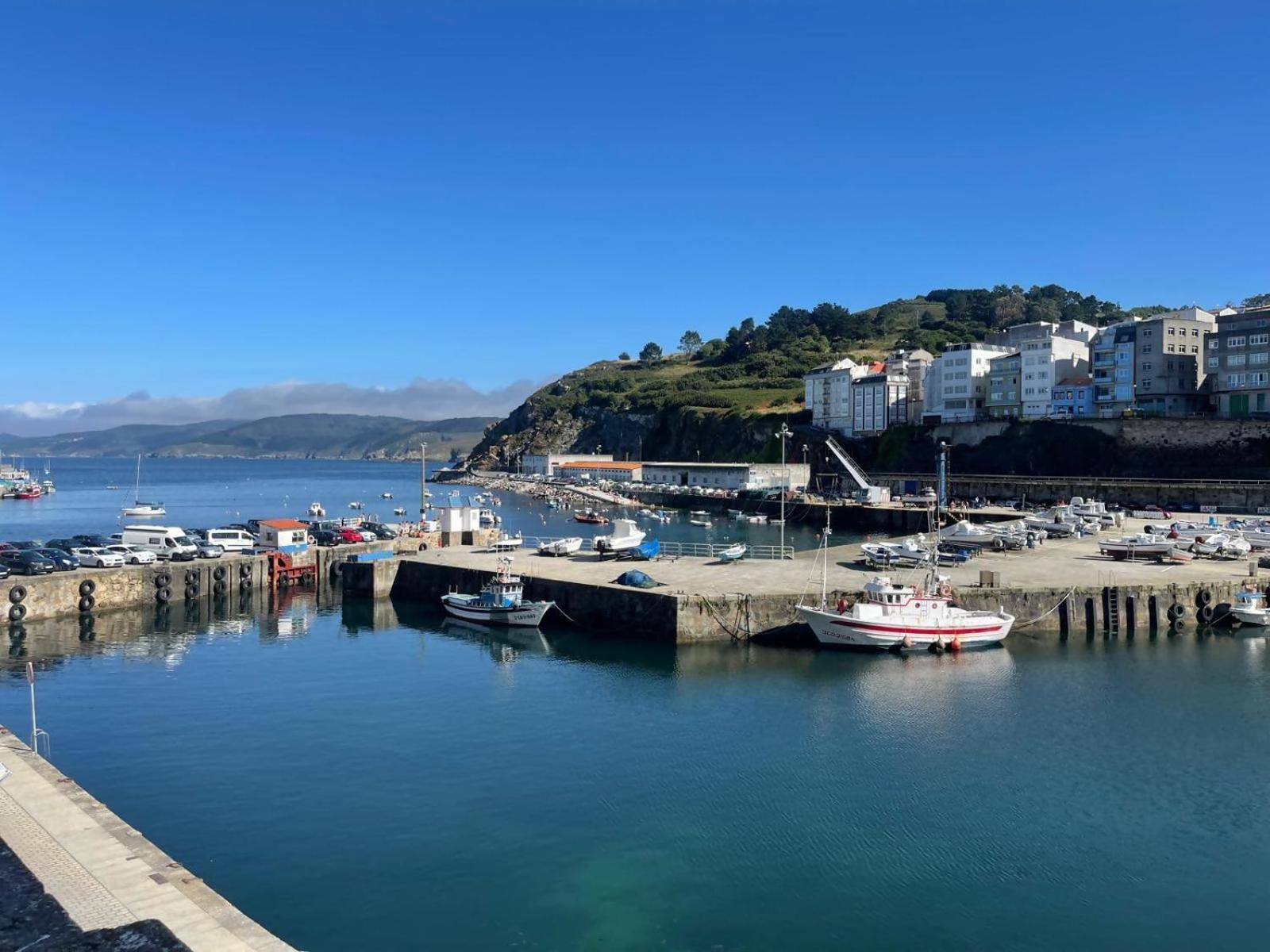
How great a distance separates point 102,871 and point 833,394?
396 ft

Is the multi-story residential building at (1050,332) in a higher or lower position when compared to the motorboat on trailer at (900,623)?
→ higher

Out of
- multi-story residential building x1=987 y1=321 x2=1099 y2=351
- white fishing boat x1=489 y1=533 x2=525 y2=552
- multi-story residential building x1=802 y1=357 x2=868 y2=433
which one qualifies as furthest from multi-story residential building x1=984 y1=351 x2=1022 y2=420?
white fishing boat x1=489 y1=533 x2=525 y2=552

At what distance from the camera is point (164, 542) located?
48.4 meters

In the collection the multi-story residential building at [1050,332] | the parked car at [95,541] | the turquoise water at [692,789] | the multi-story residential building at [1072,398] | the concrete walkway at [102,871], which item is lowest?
the turquoise water at [692,789]

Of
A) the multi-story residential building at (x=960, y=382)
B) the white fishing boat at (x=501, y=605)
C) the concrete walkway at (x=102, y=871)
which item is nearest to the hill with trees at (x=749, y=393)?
the multi-story residential building at (x=960, y=382)

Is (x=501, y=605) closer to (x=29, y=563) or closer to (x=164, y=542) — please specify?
(x=29, y=563)

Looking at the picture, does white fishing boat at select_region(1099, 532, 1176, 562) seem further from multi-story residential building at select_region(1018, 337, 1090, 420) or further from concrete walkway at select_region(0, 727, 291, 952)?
multi-story residential building at select_region(1018, 337, 1090, 420)

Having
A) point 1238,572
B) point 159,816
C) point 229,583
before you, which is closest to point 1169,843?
point 159,816

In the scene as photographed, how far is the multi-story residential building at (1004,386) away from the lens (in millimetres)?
105312

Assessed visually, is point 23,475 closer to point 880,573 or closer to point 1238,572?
point 880,573

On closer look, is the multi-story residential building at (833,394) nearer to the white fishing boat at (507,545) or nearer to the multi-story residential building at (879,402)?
the multi-story residential building at (879,402)

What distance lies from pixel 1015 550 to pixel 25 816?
47.7 meters

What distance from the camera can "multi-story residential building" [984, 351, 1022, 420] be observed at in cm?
10531

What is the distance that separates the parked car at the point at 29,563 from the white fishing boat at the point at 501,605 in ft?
57.7
